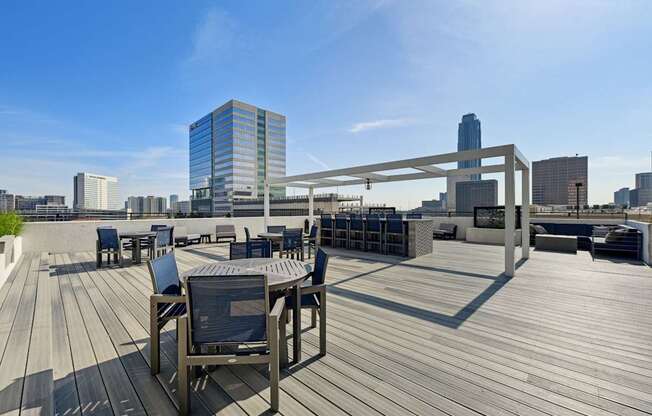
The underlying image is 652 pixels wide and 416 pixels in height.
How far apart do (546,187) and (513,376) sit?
3427 cm

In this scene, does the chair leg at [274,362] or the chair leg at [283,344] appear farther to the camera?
the chair leg at [283,344]

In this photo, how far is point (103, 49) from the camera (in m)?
8.25

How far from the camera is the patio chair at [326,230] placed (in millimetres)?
8609

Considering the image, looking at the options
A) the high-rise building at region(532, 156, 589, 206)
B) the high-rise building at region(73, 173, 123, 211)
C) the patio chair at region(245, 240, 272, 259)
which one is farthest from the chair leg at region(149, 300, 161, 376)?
the high-rise building at region(532, 156, 589, 206)

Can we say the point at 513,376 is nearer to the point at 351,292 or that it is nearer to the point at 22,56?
the point at 351,292

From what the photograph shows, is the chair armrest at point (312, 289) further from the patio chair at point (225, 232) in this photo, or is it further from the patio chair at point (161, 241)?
the patio chair at point (225, 232)

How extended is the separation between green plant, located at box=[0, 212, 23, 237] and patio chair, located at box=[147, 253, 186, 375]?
674 cm

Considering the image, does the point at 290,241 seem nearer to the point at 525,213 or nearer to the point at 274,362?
the point at 274,362

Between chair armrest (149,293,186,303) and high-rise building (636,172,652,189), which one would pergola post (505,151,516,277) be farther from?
high-rise building (636,172,652,189)

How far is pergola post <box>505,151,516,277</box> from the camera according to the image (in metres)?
4.79

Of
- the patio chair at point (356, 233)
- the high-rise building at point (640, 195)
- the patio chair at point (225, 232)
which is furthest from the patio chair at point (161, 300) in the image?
the high-rise building at point (640, 195)

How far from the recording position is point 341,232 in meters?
8.31

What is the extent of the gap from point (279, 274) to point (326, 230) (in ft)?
21.8

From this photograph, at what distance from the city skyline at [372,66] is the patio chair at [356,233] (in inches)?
93.7
